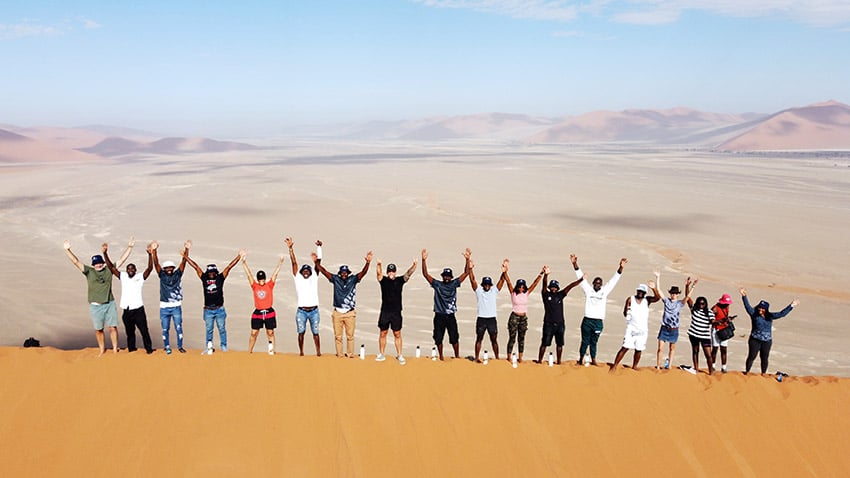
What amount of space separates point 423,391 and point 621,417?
231 cm

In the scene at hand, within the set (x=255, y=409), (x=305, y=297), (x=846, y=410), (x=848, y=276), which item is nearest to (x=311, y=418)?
(x=255, y=409)

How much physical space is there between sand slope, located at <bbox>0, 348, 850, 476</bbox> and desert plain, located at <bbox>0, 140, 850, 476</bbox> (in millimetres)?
22

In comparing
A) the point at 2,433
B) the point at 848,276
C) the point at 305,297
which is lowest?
the point at 848,276

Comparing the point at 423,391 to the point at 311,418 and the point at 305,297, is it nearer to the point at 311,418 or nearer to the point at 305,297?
the point at 311,418

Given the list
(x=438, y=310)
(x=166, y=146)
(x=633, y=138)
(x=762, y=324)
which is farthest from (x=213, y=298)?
(x=633, y=138)

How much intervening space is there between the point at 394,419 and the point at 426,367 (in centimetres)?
97

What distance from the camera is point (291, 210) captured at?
1288 inches

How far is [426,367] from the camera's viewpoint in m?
7.55

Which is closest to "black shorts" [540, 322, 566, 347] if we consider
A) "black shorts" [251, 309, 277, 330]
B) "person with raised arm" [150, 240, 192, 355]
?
"black shorts" [251, 309, 277, 330]

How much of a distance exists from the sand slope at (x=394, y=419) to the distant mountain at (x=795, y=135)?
10747 centimetres

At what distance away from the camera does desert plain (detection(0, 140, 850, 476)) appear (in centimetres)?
638

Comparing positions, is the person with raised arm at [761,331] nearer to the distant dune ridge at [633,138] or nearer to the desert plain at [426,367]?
the desert plain at [426,367]

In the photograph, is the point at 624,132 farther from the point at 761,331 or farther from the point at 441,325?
the point at 441,325

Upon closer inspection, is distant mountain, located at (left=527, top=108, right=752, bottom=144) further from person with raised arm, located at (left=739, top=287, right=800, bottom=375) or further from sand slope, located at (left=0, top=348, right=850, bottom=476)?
sand slope, located at (left=0, top=348, right=850, bottom=476)
